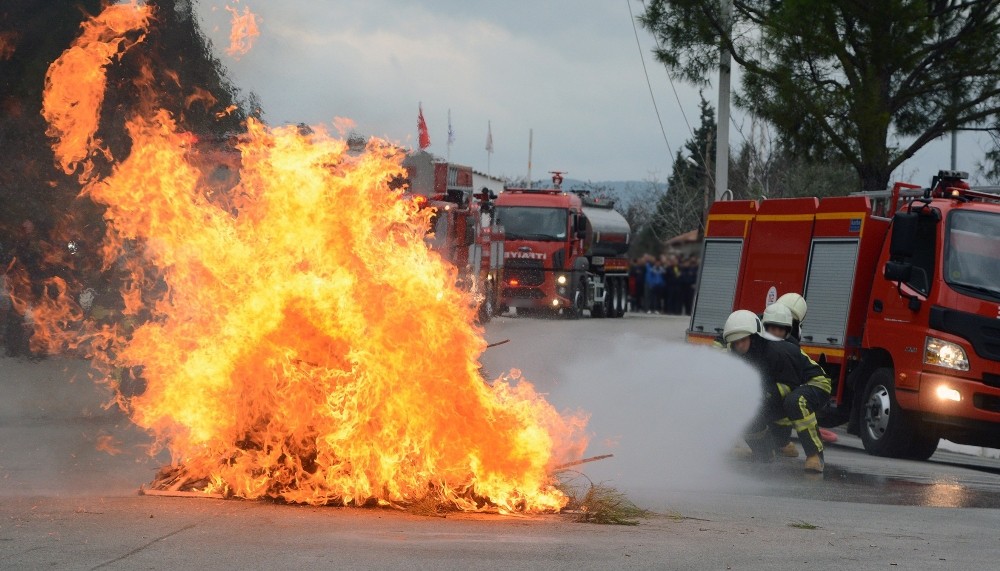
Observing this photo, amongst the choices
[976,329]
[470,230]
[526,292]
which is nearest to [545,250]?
[526,292]

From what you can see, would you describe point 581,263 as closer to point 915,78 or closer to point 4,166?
point 915,78

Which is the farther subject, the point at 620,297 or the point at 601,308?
the point at 620,297

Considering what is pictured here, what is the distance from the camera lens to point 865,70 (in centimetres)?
1816

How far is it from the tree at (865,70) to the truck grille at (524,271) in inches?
542

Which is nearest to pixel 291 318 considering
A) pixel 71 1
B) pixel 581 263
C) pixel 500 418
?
pixel 500 418

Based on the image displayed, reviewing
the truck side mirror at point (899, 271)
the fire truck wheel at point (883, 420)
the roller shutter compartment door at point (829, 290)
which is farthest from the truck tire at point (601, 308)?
the truck side mirror at point (899, 271)

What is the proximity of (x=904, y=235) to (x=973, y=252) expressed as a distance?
69cm

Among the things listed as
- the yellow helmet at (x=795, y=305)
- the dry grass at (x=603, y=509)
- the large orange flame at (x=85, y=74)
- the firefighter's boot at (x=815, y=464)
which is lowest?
the firefighter's boot at (x=815, y=464)

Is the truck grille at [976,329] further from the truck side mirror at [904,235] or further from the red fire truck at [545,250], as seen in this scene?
the red fire truck at [545,250]

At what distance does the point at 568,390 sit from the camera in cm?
1311

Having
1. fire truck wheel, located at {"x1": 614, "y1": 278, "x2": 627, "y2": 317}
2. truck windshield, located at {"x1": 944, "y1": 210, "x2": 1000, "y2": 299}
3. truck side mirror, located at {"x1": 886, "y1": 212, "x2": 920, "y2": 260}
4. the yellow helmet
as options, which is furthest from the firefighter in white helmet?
fire truck wheel, located at {"x1": 614, "y1": 278, "x2": 627, "y2": 317}

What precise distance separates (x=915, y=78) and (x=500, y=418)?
1231 cm

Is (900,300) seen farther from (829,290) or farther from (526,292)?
(526,292)

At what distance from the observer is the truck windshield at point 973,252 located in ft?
41.0
